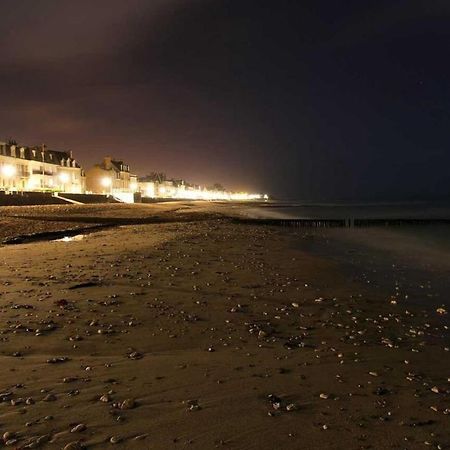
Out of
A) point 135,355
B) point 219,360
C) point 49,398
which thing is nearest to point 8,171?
point 135,355

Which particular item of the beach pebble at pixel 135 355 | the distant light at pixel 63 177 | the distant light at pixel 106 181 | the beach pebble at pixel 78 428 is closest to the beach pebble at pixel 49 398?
the beach pebble at pixel 78 428

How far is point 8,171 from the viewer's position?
8400 cm

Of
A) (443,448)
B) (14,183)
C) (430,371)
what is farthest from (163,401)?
(14,183)

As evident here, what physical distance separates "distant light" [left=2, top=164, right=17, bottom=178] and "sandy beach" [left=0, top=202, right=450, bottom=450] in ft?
259

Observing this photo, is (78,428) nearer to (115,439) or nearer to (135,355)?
(115,439)

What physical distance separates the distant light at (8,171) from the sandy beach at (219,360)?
259 ft

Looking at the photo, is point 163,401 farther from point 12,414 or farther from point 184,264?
point 184,264

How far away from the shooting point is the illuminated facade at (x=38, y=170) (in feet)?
280

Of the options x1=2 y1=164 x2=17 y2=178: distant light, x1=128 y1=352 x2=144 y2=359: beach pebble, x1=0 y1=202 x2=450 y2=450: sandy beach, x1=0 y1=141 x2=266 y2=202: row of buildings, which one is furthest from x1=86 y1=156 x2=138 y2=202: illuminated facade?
x1=128 y1=352 x2=144 y2=359: beach pebble

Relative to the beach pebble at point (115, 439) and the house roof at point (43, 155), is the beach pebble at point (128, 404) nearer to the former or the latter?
the beach pebble at point (115, 439)

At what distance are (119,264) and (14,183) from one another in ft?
274

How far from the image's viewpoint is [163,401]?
5188 mm

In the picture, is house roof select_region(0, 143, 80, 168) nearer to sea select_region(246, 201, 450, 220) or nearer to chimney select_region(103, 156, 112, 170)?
chimney select_region(103, 156, 112, 170)

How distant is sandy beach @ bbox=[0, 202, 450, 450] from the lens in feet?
14.9
